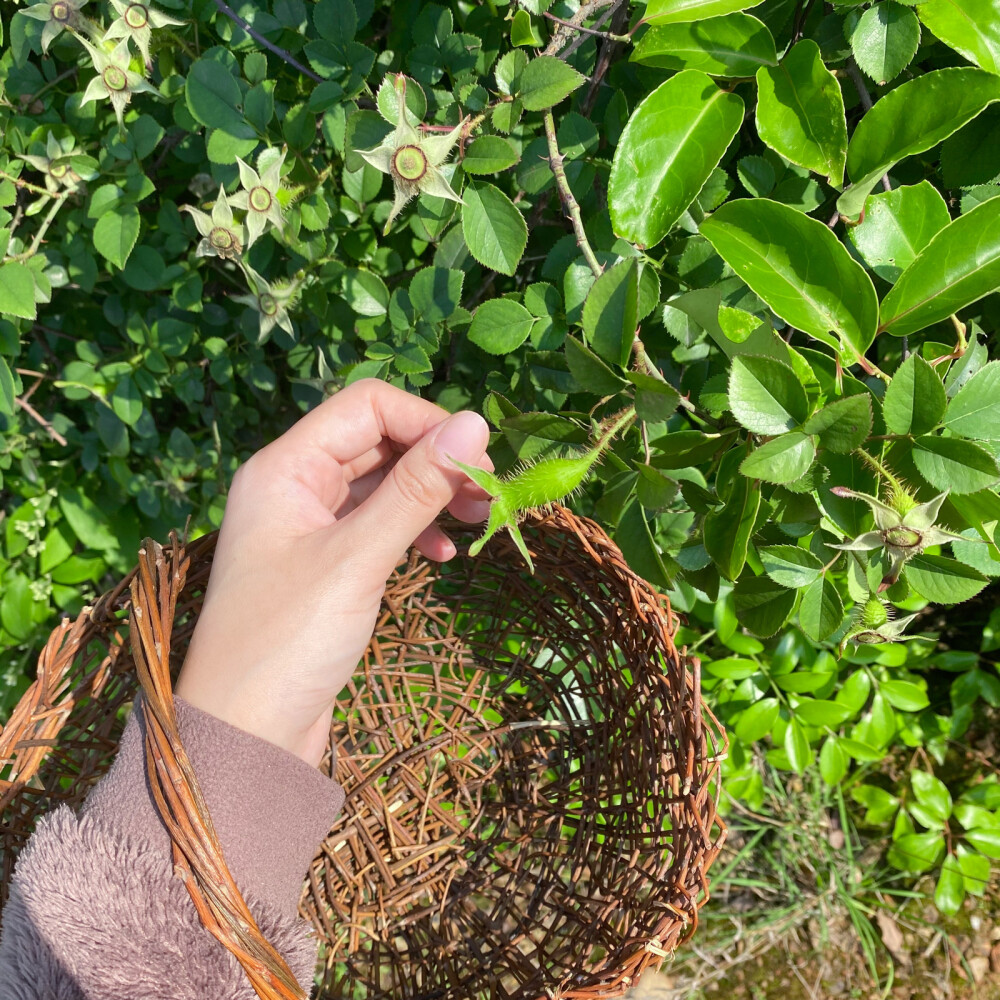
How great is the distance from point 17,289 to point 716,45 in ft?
2.68

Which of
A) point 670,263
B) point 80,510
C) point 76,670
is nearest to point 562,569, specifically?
point 670,263

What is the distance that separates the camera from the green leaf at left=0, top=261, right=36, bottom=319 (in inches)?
35.3

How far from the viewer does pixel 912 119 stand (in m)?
0.59

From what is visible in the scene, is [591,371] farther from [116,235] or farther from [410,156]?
[116,235]

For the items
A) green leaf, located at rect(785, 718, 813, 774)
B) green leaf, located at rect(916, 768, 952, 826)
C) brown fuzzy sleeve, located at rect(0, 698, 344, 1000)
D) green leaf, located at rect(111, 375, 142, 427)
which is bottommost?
green leaf, located at rect(916, 768, 952, 826)

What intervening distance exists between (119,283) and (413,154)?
29.0 inches

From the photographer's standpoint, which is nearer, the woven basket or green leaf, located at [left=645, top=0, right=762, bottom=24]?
green leaf, located at [left=645, top=0, right=762, bottom=24]

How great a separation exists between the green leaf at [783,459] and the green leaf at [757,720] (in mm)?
715

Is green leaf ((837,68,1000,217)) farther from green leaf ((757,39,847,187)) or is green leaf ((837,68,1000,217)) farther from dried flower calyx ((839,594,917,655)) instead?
dried flower calyx ((839,594,917,655))

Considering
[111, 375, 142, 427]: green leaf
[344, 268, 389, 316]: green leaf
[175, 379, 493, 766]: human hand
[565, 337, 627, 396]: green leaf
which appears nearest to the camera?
[565, 337, 627, 396]: green leaf

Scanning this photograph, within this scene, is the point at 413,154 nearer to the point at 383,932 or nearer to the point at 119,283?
the point at 119,283

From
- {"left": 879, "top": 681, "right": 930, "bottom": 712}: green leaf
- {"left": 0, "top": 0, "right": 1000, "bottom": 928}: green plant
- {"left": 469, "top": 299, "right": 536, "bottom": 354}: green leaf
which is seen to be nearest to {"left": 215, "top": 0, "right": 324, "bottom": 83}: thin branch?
{"left": 0, "top": 0, "right": 1000, "bottom": 928}: green plant

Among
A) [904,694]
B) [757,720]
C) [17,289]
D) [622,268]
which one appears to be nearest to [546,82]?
[622,268]

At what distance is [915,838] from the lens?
52.7 inches
